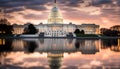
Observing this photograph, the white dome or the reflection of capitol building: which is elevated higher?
the white dome

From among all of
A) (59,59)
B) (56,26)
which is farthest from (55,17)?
(59,59)

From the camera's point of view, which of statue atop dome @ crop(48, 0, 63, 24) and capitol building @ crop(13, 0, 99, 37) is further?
statue atop dome @ crop(48, 0, 63, 24)

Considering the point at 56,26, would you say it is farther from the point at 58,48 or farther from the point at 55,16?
the point at 58,48

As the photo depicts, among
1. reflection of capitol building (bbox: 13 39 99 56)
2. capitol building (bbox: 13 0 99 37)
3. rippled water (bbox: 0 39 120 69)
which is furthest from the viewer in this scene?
capitol building (bbox: 13 0 99 37)

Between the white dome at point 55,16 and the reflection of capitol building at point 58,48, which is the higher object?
the white dome at point 55,16

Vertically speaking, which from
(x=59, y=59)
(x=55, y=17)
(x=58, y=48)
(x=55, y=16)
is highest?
(x=55, y=16)

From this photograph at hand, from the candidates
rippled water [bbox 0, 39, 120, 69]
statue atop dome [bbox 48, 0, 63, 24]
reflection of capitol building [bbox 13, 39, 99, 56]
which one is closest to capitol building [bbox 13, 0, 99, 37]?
statue atop dome [bbox 48, 0, 63, 24]

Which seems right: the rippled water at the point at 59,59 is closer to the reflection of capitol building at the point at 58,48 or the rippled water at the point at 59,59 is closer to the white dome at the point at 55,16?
the reflection of capitol building at the point at 58,48

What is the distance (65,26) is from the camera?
5896 inches

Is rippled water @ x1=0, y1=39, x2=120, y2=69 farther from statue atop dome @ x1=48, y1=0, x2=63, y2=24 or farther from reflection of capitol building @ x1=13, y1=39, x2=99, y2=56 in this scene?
statue atop dome @ x1=48, y1=0, x2=63, y2=24

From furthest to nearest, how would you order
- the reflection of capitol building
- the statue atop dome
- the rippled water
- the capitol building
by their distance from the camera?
the statue atop dome, the capitol building, the reflection of capitol building, the rippled water

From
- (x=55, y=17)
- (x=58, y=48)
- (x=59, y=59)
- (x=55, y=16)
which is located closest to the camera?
(x=59, y=59)

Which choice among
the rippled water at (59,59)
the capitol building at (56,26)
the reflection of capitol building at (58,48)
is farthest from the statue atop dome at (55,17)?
the rippled water at (59,59)

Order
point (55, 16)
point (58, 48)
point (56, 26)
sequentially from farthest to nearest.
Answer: point (55, 16)
point (56, 26)
point (58, 48)
